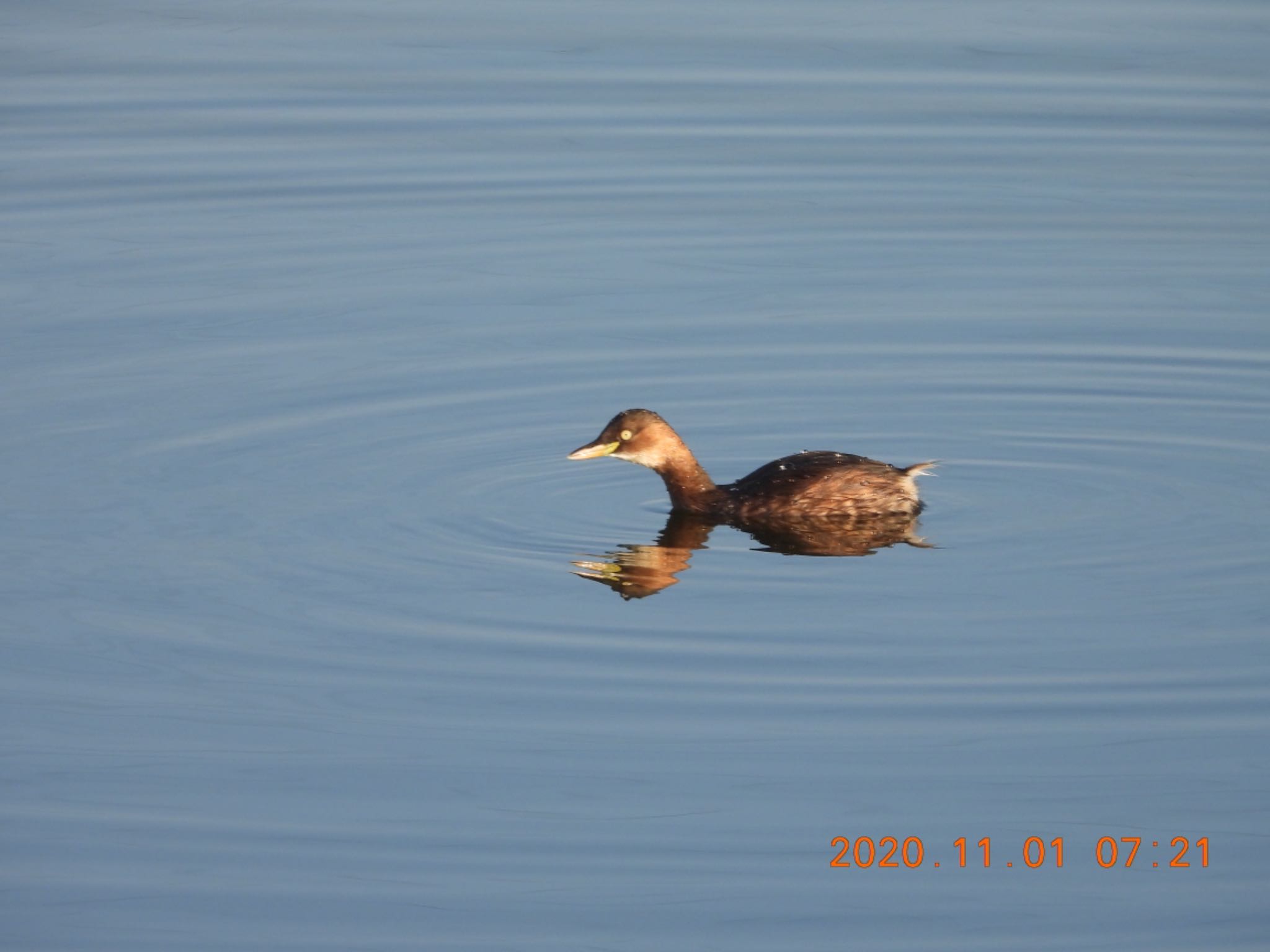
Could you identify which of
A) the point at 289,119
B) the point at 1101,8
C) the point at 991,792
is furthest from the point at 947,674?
the point at 1101,8

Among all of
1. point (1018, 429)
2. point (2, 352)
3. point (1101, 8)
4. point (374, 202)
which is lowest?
point (1018, 429)

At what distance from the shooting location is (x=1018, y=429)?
10.8m

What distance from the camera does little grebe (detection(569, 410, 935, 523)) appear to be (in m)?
9.76

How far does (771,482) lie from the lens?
32.2ft

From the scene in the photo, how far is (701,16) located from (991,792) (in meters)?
13.6

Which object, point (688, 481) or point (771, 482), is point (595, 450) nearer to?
point (688, 481)

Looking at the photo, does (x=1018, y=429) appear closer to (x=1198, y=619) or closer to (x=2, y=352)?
(x=1198, y=619)

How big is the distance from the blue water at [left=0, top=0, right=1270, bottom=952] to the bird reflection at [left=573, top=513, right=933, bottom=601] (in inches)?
3.7
